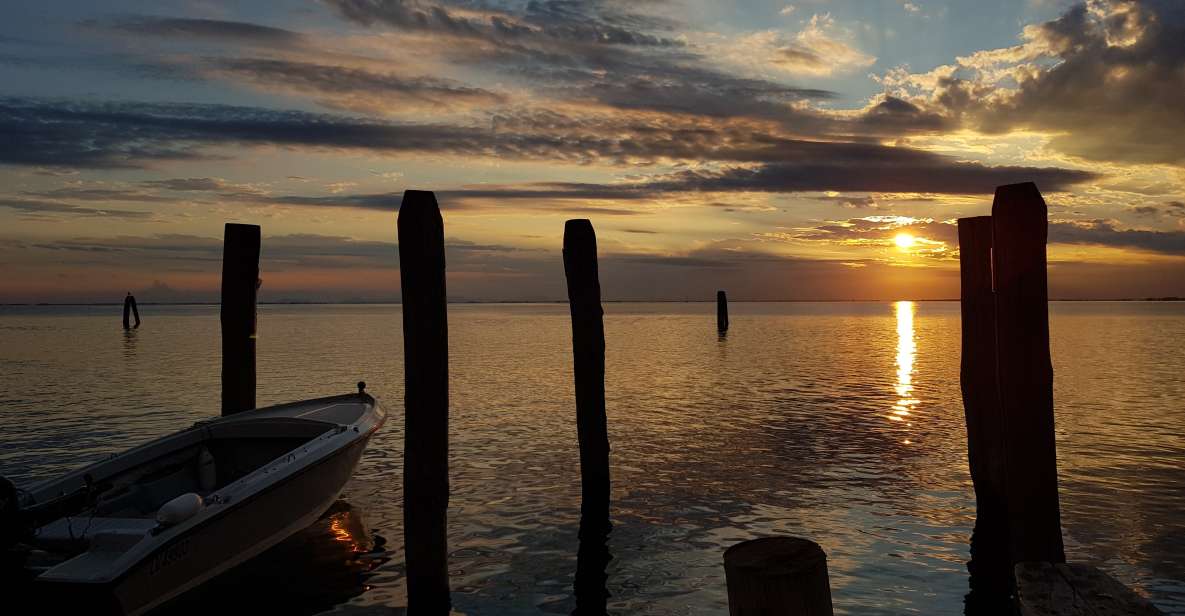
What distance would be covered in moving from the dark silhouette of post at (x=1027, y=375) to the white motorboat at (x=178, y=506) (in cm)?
727

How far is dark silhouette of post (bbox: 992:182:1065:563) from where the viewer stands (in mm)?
7508

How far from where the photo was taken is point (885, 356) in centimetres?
3747

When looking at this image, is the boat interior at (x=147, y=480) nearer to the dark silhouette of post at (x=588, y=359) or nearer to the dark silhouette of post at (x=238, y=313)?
the dark silhouette of post at (x=238, y=313)

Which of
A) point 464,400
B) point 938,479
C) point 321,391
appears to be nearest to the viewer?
point 938,479

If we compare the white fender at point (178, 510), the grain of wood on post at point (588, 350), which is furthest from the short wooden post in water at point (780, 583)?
the grain of wood on post at point (588, 350)

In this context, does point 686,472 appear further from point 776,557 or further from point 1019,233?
point 776,557

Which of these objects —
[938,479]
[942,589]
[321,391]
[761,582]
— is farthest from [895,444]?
[321,391]

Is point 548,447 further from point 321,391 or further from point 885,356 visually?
point 885,356

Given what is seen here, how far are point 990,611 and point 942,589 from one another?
0.52m

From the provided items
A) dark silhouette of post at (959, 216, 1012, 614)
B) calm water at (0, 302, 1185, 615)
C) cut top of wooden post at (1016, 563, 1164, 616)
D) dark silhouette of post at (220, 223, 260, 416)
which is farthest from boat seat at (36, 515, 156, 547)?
dark silhouette of post at (959, 216, 1012, 614)

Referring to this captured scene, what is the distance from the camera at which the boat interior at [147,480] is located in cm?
734

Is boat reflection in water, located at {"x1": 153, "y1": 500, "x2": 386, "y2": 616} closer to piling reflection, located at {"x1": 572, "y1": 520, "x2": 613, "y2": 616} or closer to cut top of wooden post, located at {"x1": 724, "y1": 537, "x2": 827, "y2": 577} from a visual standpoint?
piling reflection, located at {"x1": 572, "y1": 520, "x2": 613, "y2": 616}

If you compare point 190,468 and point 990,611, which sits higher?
point 190,468

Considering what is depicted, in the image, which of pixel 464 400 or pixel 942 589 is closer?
pixel 942 589
